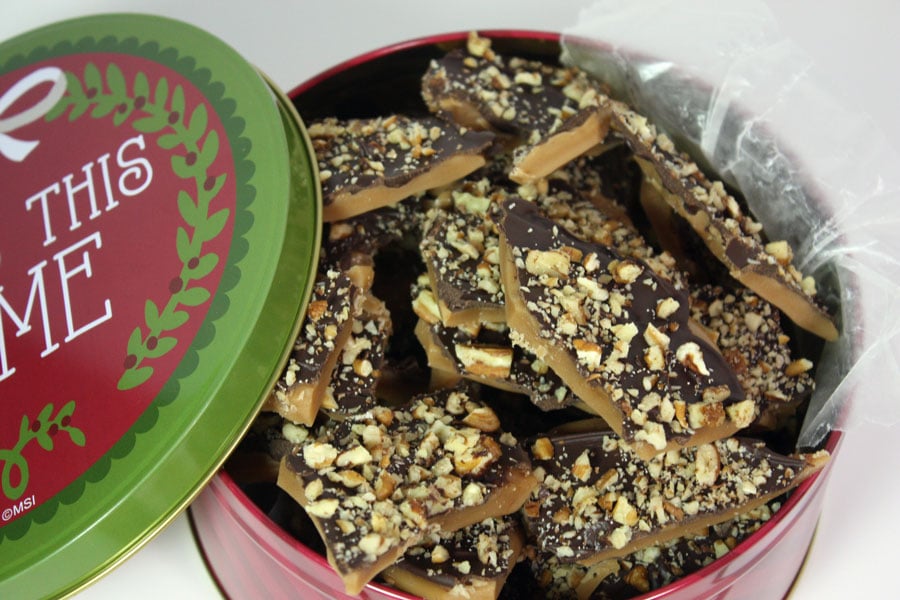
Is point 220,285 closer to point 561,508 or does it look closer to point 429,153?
point 429,153

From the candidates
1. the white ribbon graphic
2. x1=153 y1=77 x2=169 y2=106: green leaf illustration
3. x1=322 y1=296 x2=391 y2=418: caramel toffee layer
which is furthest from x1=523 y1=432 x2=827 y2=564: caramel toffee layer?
the white ribbon graphic

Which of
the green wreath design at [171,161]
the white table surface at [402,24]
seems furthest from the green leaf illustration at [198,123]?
the white table surface at [402,24]

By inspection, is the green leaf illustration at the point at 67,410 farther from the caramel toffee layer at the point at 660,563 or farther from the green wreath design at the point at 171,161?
the caramel toffee layer at the point at 660,563

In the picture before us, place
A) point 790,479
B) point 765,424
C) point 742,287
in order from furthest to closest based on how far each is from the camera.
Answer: point 742,287 → point 765,424 → point 790,479

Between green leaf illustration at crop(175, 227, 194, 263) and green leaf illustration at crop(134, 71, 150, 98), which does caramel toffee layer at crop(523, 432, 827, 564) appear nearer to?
green leaf illustration at crop(175, 227, 194, 263)

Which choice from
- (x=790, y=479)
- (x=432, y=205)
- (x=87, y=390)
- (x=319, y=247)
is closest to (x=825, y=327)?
(x=790, y=479)

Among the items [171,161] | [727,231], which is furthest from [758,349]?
[171,161]

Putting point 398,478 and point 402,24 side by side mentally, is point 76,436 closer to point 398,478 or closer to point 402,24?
point 398,478
